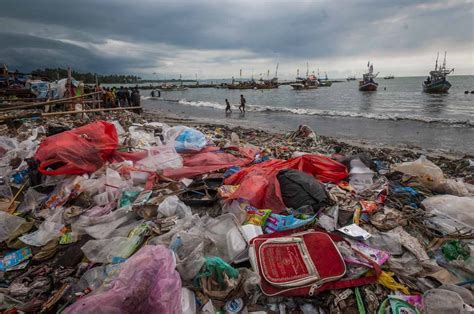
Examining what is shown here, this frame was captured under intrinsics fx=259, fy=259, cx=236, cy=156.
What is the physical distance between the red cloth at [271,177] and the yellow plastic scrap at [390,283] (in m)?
1.24

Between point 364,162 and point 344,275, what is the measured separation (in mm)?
2703

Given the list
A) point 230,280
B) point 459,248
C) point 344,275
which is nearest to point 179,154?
point 230,280

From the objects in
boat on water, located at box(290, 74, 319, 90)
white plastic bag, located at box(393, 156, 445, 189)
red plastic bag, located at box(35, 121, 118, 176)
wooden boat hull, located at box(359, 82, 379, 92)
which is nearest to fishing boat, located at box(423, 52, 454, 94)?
wooden boat hull, located at box(359, 82, 379, 92)

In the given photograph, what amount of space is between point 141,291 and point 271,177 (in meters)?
2.22

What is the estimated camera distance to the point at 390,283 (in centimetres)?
211

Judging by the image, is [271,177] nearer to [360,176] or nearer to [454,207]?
[360,176]

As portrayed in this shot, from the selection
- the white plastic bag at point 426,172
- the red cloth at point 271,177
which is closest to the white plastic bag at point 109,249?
the red cloth at point 271,177

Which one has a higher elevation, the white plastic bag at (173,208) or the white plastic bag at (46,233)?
the white plastic bag at (173,208)

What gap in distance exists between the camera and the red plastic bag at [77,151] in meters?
3.82

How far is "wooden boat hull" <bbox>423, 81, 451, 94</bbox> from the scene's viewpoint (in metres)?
35.1

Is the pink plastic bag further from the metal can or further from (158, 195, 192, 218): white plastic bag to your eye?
(158, 195, 192, 218): white plastic bag

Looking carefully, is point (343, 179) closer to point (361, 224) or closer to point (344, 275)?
point (361, 224)

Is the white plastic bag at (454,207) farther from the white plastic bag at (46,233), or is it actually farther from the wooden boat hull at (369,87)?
the wooden boat hull at (369,87)

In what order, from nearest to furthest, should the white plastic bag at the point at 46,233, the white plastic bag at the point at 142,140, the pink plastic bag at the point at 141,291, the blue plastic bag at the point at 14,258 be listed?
the pink plastic bag at the point at 141,291 < the blue plastic bag at the point at 14,258 < the white plastic bag at the point at 46,233 < the white plastic bag at the point at 142,140
